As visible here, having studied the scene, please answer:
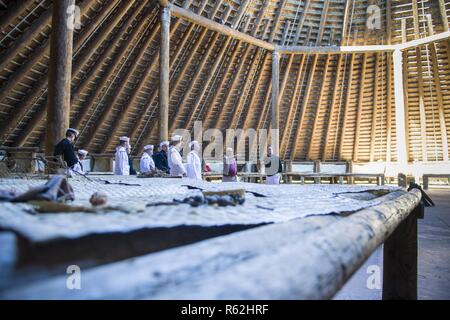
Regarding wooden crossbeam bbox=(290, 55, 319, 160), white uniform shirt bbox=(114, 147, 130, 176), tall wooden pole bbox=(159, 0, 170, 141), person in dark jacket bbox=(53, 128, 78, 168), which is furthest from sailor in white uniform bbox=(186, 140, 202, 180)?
wooden crossbeam bbox=(290, 55, 319, 160)

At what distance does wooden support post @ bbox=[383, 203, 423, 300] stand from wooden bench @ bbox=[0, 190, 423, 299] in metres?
1.78

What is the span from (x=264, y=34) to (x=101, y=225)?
10.5 m

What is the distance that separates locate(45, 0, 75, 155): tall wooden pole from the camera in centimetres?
424

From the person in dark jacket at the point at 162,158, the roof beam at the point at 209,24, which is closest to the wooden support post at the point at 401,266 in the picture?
the person in dark jacket at the point at 162,158

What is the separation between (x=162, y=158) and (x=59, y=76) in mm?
3277

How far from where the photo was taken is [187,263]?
62 centimetres

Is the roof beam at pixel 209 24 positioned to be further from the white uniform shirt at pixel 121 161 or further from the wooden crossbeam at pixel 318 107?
the white uniform shirt at pixel 121 161

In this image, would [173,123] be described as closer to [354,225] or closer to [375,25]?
[375,25]

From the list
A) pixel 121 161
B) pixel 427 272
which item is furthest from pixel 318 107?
pixel 427 272

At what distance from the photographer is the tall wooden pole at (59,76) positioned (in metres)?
4.24

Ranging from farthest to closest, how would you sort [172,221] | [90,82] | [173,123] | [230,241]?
[173,123] → [90,82] → [172,221] → [230,241]

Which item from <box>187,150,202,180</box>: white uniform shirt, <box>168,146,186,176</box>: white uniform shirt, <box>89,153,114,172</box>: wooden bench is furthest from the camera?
<box>89,153,114,172</box>: wooden bench

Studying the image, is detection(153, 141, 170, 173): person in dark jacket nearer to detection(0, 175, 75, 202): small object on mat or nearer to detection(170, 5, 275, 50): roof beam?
detection(170, 5, 275, 50): roof beam
